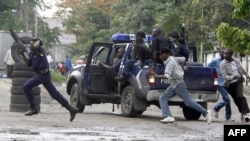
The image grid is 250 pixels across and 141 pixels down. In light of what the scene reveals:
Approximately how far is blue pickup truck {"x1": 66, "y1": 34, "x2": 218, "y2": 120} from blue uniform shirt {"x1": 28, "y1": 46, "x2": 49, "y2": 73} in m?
2.35

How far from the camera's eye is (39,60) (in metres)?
15.5

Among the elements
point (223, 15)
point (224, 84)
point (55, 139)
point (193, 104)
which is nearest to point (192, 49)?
point (224, 84)

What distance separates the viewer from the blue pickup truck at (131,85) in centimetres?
1666

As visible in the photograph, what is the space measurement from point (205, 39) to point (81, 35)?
40.9 metres

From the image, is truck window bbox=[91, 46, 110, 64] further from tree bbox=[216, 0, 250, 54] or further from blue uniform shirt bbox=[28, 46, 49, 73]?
tree bbox=[216, 0, 250, 54]

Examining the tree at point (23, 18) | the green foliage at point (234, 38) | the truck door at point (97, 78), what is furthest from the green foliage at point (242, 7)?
the tree at point (23, 18)

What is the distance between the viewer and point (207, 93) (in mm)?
17094

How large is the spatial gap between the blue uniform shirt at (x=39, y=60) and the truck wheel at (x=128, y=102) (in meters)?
2.47

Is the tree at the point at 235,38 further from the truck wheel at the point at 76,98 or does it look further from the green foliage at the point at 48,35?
the green foliage at the point at 48,35

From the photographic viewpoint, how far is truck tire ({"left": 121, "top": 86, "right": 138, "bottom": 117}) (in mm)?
17203

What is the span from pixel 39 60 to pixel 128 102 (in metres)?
2.82

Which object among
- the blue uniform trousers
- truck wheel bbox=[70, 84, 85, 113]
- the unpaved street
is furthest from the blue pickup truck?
the blue uniform trousers

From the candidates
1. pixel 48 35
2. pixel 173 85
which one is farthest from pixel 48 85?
pixel 48 35

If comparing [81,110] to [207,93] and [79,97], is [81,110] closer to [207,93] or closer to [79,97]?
[79,97]
